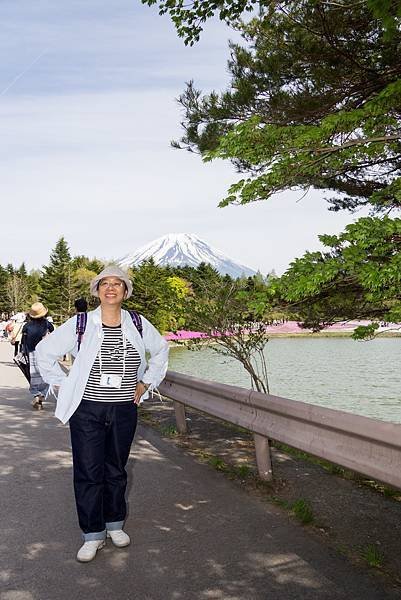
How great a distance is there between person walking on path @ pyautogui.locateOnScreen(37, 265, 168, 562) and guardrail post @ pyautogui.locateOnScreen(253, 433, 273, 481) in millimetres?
1457

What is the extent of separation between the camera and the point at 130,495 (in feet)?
17.1

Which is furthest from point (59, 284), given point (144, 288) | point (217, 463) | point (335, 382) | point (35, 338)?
point (217, 463)

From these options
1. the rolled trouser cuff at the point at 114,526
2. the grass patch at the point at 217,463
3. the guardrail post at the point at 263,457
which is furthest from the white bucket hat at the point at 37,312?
the rolled trouser cuff at the point at 114,526

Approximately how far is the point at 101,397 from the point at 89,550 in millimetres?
930

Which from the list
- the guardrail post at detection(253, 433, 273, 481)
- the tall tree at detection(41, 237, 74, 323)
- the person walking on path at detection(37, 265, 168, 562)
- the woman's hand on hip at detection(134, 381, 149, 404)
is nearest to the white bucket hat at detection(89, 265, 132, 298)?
the person walking on path at detection(37, 265, 168, 562)

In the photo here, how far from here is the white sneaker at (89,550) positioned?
3.82 m

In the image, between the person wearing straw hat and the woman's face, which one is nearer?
the woman's face

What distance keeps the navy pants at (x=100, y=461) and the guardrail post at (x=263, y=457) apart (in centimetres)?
152

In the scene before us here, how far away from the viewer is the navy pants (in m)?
4.13

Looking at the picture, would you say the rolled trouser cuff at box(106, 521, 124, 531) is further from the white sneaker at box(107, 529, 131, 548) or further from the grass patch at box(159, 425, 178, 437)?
the grass patch at box(159, 425, 178, 437)

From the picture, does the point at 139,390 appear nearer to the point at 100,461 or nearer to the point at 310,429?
the point at 100,461

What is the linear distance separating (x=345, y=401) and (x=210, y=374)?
23.2 feet

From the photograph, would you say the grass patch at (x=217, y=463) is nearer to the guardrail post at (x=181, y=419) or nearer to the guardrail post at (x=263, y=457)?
the guardrail post at (x=263, y=457)

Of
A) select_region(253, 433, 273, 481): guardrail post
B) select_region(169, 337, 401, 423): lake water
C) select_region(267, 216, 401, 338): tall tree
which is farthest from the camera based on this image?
select_region(169, 337, 401, 423): lake water
